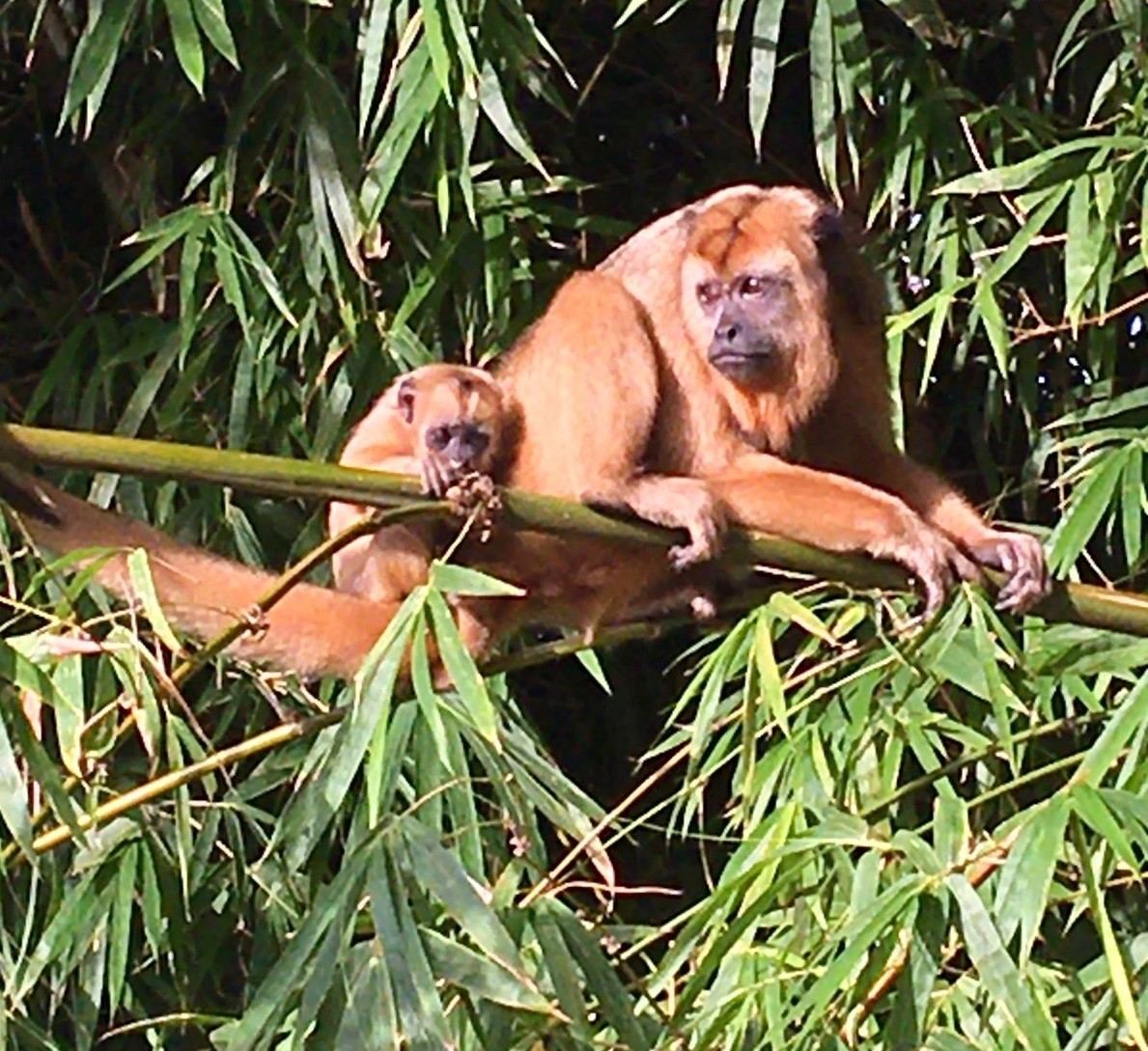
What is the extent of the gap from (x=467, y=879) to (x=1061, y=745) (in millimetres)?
1661

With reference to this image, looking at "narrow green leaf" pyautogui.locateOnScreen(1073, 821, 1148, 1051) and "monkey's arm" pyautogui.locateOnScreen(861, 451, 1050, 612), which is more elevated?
"monkey's arm" pyautogui.locateOnScreen(861, 451, 1050, 612)

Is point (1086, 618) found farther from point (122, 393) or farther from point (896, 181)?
point (122, 393)

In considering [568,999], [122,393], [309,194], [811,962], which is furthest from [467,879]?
[122,393]

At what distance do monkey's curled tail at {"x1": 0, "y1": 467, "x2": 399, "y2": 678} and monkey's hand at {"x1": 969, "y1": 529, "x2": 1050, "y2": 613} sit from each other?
74 centimetres

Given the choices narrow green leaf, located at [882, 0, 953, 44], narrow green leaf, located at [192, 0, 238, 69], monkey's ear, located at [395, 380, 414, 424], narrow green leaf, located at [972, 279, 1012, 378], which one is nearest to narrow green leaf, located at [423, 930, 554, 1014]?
monkey's ear, located at [395, 380, 414, 424]

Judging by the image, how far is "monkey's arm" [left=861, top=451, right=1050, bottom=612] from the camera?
268 cm

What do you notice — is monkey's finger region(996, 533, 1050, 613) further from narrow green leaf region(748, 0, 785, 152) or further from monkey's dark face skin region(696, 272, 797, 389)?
narrow green leaf region(748, 0, 785, 152)

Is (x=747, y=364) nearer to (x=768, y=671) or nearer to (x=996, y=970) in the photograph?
(x=768, y=671)

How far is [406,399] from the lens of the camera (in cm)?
310

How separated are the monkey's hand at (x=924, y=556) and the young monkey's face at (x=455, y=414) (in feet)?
1.63

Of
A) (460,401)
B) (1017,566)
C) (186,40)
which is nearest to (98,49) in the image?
(186,40)

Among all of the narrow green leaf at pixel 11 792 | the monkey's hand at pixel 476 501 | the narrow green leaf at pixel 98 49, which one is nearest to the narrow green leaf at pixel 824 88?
the narrow green leaf at pixel 98 49

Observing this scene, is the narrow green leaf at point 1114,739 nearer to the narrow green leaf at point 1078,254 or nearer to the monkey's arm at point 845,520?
the monkey's arm at point 845,520

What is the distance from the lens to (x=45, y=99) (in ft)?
14.1
